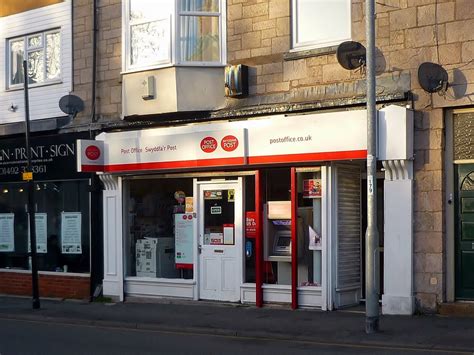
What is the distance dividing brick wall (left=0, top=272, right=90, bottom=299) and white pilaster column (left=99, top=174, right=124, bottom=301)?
25.2 inches

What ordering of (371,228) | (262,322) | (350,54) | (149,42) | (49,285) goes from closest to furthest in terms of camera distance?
(371,228) < (262,322) < (350,54) < (149,42) < (49,285)

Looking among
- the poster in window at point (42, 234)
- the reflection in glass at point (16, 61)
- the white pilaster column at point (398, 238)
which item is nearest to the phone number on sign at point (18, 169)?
the poster in window at point (42, 234)

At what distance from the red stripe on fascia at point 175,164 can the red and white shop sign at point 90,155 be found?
0.22 metres

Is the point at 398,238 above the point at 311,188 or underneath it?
underneath

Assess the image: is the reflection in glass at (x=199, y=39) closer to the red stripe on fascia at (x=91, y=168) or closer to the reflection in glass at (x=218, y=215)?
the reflection in glass at (x=218, y=215)

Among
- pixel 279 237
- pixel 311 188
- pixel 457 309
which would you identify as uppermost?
pixel 311 188

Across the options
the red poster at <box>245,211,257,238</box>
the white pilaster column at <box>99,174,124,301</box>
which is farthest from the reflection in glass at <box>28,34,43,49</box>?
the red poster at <box>245,211,257,238</box>

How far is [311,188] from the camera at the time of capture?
1389 centimetres

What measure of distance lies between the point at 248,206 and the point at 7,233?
7.16 metres

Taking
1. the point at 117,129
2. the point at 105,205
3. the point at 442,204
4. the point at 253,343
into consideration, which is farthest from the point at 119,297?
the point at 442,204

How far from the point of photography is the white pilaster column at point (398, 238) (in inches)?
490

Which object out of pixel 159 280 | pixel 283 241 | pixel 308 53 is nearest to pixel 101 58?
pixel 159 280

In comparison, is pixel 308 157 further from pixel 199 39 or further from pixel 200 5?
pixel 200 5

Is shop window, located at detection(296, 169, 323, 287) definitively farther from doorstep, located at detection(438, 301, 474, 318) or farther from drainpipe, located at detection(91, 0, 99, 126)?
drainpipe, located at detection(91, 0, 99, 126)
